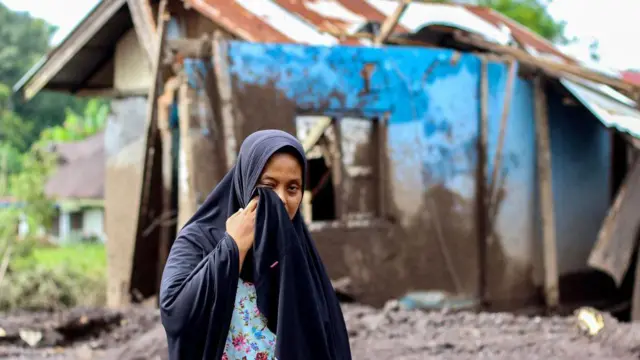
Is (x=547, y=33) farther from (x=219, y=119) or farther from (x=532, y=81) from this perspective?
(x=219, y=119)

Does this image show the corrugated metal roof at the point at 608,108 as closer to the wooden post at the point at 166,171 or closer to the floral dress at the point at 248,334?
the wooden post at the point at 166,171

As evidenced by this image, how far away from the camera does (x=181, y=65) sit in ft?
21.2

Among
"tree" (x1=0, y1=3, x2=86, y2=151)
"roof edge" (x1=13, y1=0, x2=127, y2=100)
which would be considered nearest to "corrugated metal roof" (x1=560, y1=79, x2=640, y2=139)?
"roof edge" (x1=13, y1=0, x2=127, y2=100)

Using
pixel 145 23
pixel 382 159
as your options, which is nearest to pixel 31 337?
pixel 145 23

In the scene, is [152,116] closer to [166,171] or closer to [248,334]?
[166,171]

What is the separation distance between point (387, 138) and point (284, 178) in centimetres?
487

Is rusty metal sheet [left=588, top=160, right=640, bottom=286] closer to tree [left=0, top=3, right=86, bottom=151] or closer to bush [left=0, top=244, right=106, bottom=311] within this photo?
bush [left=0, top=244, right=106, bottom=311]

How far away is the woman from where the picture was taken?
7.09ft

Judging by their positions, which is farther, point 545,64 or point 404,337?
point 545,64

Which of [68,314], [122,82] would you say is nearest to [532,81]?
[122,82]

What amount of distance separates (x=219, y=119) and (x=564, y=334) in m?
3.17

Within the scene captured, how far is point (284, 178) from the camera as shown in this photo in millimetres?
2258

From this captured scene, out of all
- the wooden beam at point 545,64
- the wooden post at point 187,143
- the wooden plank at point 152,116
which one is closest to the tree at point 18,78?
the wooden plank at point 152,116

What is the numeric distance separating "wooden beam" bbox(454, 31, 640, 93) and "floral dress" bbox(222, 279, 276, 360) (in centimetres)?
573
